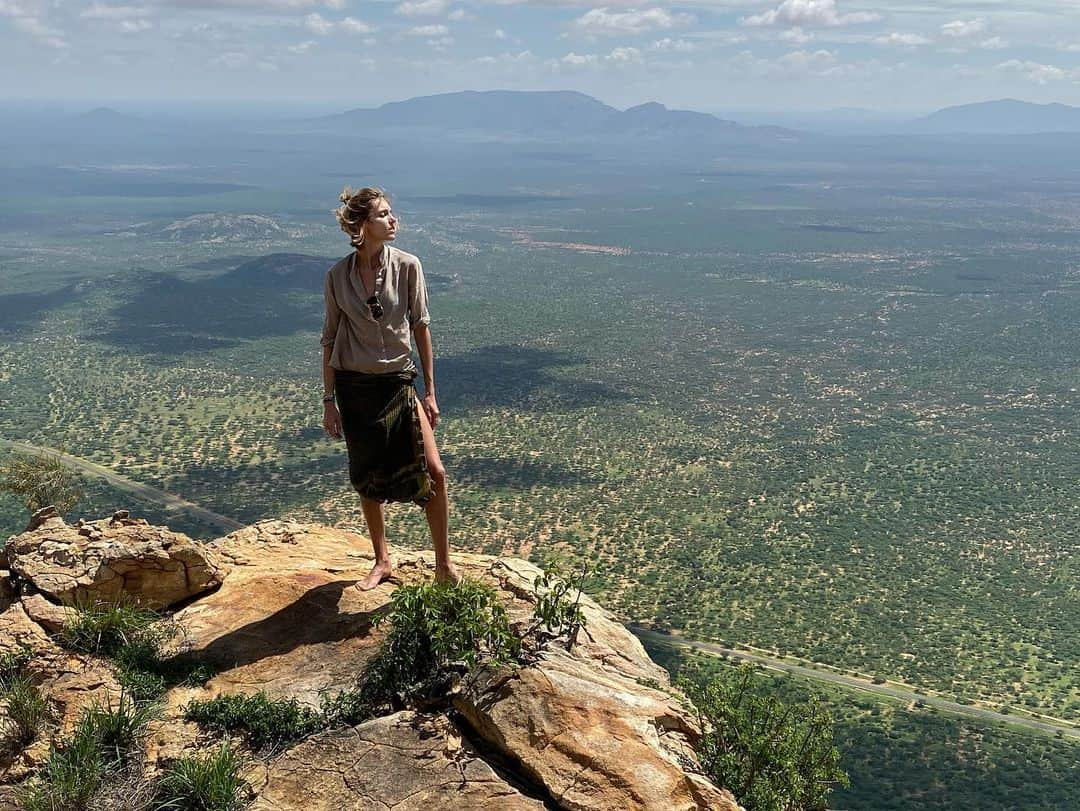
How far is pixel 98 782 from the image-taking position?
17.9 ft

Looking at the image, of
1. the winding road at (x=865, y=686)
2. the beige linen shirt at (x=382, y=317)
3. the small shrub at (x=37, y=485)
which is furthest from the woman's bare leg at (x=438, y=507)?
the winding road at (x=865, y=686)

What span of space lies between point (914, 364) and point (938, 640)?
5426cm

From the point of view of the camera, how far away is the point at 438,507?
24.2 ft

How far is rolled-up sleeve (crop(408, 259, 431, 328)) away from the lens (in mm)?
6859

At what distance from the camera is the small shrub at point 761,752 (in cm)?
623

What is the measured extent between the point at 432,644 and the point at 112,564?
128 inches

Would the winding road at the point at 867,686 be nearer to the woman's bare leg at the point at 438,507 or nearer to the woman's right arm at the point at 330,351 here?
the woman's bare leg at the point at 438,507

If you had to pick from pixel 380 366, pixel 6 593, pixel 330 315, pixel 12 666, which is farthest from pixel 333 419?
pixel 6 593

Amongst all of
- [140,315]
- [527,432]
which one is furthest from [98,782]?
[140,315]

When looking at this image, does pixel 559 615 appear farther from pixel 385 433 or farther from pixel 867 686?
pixel 867 686

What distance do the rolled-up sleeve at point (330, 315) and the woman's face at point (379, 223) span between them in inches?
20.2

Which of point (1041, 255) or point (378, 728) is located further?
point (1041, 255)

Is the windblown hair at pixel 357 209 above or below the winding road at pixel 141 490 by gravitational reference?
above

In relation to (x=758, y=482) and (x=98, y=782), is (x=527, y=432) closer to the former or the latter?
(x=758, y=482)
